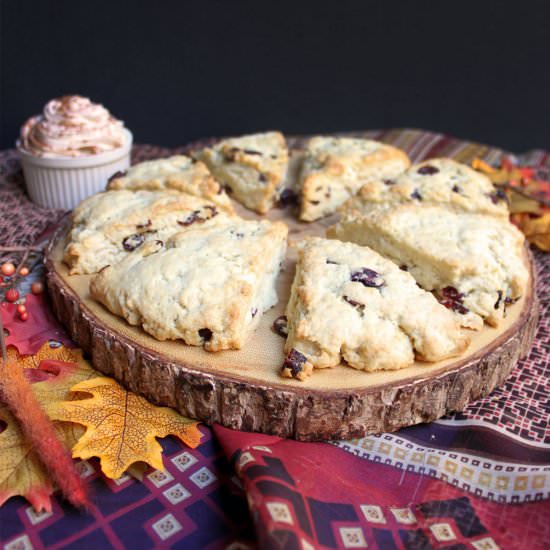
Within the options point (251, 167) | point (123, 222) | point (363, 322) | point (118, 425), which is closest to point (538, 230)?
point (251, 167)

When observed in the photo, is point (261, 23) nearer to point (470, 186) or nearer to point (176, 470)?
point (470, 186)

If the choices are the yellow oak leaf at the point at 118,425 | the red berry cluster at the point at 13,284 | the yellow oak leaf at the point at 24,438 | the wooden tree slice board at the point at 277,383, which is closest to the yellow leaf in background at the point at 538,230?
the wooden tree slice board at the point at 277,383

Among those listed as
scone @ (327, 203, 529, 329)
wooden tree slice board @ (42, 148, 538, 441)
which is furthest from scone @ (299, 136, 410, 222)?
wooden tree slice board @ (42, 148, 538, 441)

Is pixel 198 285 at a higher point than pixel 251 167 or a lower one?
Answer: lower

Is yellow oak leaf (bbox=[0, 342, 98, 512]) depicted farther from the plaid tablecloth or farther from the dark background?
the dark background

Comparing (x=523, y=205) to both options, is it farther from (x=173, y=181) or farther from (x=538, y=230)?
(x=173, y=181)

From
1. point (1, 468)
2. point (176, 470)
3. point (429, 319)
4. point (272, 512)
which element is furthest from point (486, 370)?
point (1, 468)
